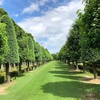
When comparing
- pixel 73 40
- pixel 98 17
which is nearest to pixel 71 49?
pixel 73 40

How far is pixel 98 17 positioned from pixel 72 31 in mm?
23001

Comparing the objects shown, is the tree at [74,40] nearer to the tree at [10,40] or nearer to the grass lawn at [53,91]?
the tree at [10,40]

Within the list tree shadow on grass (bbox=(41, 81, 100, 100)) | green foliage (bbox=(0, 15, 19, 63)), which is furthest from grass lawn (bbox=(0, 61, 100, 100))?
green foliage (bbox=(0, 15, 19, 63))

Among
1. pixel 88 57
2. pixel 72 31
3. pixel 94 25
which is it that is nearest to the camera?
pixel 94 25

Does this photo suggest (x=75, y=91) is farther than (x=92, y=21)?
Yes

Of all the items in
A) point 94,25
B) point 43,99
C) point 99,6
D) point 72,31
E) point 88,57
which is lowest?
point 43,99

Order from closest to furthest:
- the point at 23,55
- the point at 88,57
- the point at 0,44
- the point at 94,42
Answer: the point at 94,42
the point at 0,44
the point at 88,57
the point at 23,55

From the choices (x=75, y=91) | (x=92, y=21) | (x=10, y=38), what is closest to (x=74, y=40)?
(x=10, y=38)

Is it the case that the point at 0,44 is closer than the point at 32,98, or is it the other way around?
the point at 32,98

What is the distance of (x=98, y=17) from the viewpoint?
529 inches

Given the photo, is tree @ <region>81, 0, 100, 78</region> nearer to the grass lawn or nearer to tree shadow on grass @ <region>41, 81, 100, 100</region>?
tree shadow on grass @ <region>41, 81, 100, 100</region>

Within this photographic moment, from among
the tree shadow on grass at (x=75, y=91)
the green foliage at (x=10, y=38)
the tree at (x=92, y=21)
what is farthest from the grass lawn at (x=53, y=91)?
the green foliage at (x=10, y=38)

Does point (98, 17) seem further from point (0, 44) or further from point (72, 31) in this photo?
point (72, 31)

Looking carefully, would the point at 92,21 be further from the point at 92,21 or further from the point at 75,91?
the point at 75,91
